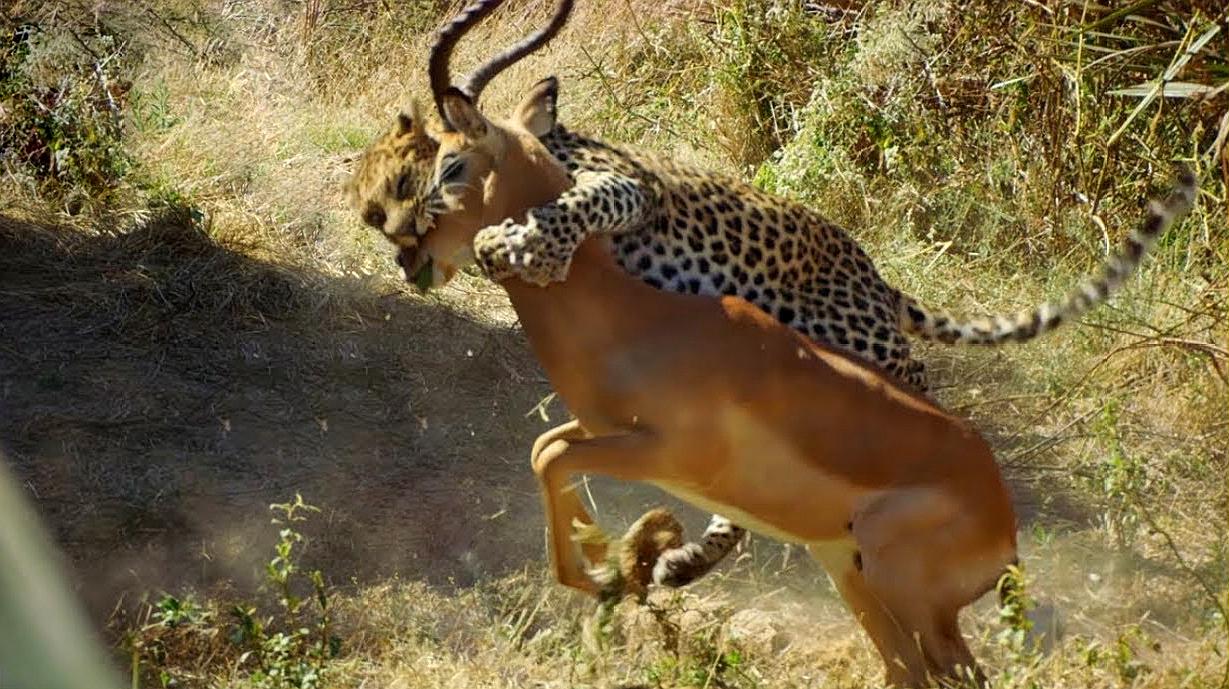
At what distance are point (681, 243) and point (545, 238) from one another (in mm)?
1122

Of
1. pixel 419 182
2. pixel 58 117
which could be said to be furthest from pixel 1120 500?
pixel 58 117

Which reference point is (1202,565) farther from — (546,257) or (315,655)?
(315,655)

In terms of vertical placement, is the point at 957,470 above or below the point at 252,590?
above

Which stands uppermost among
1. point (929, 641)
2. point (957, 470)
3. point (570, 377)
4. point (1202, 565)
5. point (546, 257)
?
point (546, 257)

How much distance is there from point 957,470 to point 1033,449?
242 centimetres

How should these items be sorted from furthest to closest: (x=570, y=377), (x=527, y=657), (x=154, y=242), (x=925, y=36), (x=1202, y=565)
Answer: (x=925, y=36)
(x=154, y=242)
(x=1202, y=565)
(x=527, y=657)
(x=570, y=377)

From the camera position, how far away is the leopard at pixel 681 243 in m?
4.67

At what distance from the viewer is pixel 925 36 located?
9414 mm

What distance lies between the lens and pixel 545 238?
15.3 feet

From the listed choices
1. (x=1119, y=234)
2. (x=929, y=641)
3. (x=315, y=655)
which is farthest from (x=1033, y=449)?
(x=315, y=655)

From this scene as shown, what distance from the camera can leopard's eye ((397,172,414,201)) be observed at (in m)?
4.68

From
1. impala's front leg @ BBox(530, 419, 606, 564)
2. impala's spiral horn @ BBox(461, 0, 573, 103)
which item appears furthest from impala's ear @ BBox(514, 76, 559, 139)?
impala's front leg @ BBox(530, 419, 606, 564)

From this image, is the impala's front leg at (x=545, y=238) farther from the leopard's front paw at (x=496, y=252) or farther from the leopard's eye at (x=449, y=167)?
the leopard's eye at (x=449, y=167)

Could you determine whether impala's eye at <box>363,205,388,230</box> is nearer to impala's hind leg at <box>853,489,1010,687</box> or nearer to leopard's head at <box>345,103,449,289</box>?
leopard's head at <box>345,103,449,289</box>
